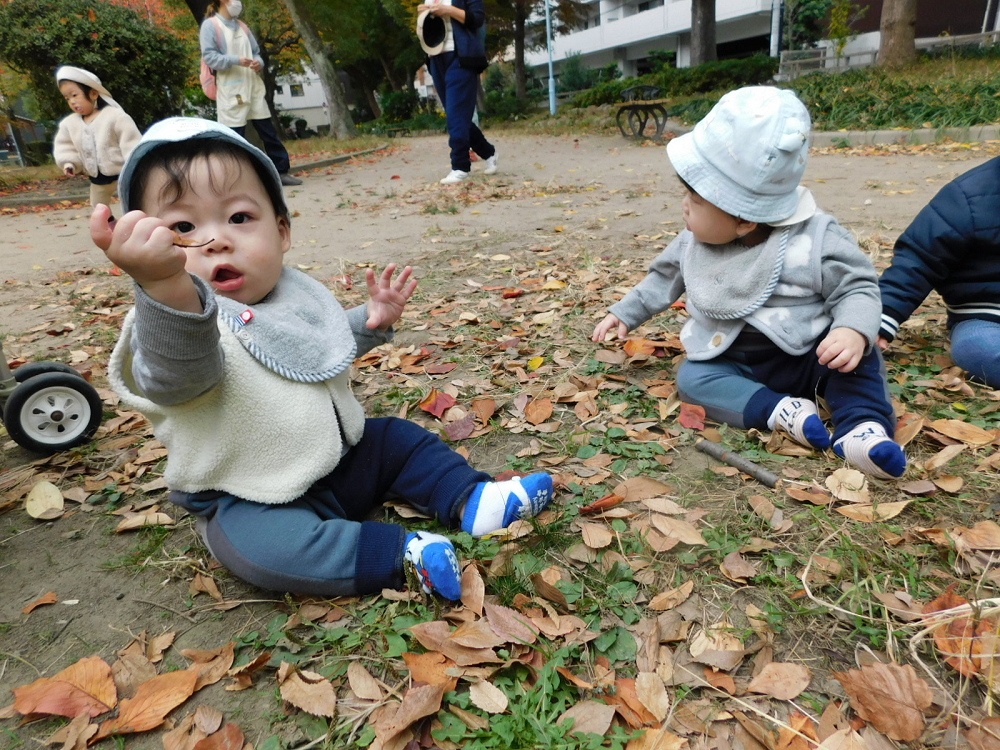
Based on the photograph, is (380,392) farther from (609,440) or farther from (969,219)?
(969,219)

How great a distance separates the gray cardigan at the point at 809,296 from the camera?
203 centimetres

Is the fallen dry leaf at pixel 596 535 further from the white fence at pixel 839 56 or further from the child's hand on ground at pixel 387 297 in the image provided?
the white fence at pixel 839 56

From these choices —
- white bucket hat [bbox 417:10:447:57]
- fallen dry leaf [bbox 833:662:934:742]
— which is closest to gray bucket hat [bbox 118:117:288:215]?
fallen dry leaf [bbox 833:662:934:742]

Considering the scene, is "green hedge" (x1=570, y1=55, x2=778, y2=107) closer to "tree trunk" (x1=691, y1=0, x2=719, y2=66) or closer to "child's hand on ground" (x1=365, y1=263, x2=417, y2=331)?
"tree trunk" (x1=691, y1=0, x2=719, y2=66)

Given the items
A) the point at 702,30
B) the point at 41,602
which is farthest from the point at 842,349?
the point at 702,30

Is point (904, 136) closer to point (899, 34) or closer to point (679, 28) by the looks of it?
point (899, 34)

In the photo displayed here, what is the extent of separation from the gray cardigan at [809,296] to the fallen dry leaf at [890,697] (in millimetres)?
1071

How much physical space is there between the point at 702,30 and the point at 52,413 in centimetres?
2209

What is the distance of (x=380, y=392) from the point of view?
2.73 meters

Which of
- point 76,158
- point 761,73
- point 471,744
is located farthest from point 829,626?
point 761,73

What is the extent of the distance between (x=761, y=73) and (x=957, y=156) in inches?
516

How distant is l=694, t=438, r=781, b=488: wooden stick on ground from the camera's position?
1.87 metres

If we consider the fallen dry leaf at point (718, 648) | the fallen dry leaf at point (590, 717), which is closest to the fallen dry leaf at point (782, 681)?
the fallen dry leaf at point (718, 648)

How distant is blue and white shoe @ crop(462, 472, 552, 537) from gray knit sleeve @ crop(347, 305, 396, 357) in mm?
567
